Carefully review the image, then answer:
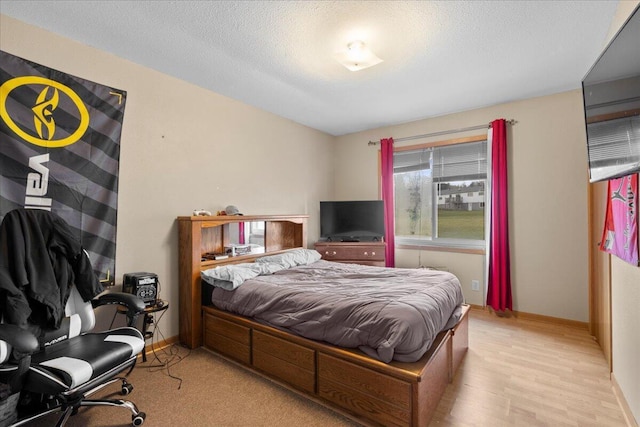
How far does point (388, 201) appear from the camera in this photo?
4.51 m

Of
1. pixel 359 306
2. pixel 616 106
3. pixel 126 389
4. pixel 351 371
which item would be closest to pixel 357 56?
pixel 616 106

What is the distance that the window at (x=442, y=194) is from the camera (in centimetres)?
398

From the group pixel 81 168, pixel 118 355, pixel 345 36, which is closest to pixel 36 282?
pixel 118 355

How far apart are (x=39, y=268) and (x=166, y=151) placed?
145cm

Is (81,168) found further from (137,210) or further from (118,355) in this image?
(118,355)

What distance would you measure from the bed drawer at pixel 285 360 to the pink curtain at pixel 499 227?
277 cm

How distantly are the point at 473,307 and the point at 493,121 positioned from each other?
2.44 m

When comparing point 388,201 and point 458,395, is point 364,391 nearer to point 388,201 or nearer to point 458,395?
point 458,395

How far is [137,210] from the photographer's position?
8.66 feet

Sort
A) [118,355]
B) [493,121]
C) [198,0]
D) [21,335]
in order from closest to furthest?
1. [21,335]
2. [118,355]
3. [198,0]
4. [493,121]

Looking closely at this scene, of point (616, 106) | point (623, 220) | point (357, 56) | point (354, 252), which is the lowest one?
point (354, 252)

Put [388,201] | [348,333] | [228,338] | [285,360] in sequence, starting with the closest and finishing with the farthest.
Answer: [348,333]
[285,360]
[228,338]
[388,201]

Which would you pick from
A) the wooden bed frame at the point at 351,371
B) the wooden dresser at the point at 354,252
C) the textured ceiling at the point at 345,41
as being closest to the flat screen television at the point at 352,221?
the wooden dresser at the point at 354,252

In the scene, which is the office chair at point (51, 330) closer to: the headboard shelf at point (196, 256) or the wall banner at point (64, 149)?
the wall banner at point (64, 149)
